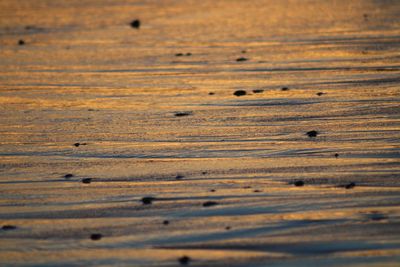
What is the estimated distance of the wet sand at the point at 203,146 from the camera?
3324mm

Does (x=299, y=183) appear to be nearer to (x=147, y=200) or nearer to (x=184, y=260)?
(x=147, y=200)

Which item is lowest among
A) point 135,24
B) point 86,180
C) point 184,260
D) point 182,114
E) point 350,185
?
point 184,260

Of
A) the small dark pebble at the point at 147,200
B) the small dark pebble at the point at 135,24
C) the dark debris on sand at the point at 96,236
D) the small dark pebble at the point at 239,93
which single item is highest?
the small dark pebble at the point at 135,24

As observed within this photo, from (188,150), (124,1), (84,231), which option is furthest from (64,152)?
(124,1)

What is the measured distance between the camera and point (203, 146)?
14.7 feet

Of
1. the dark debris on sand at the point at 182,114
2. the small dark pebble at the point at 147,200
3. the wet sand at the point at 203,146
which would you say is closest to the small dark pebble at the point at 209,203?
the wet sand at the point at 203,146

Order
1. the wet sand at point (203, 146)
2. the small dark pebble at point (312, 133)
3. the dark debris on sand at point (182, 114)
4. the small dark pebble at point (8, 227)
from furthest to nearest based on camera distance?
the dark debris on sand at point (182, 114) → the small dark pebble at point (312, 133) → the small dark pebble at point (8, 227) → the wet sand at point (203, 146)

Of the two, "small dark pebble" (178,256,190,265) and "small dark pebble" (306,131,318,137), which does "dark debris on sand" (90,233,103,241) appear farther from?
"small dark pebble" (306,131,318,137)

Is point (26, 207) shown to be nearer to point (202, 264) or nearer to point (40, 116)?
point (202, 264)

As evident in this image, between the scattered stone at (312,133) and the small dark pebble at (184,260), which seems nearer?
the small dark pebble at (184,260)

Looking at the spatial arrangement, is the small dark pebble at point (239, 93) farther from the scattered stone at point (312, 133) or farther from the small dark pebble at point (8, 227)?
the small dark pebble at point (8, 227)

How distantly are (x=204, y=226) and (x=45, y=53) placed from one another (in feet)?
13.6

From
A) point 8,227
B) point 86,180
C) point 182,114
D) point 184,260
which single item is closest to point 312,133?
point 182,114

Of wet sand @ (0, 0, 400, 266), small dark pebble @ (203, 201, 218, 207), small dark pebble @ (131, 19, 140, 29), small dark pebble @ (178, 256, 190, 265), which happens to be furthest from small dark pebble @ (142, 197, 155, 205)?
small dark pebble @ (131, 19, 140, 29)
